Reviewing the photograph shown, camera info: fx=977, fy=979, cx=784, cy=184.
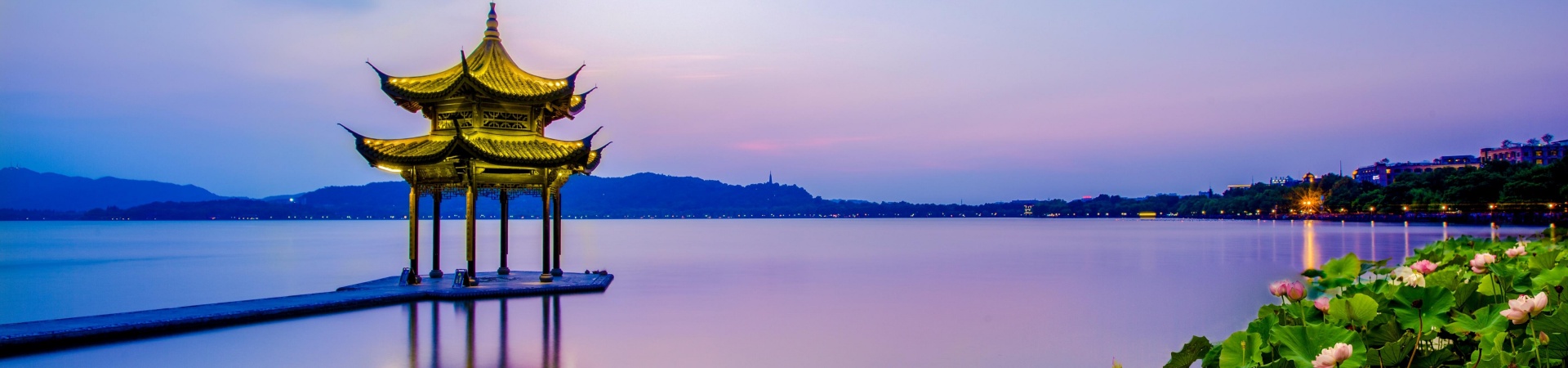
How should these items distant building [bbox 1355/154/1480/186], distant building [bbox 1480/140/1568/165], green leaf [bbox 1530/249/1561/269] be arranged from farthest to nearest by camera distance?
distant building [bbox 1355/154/1480/186]
distant building [bbox 1480/140/1568/165]
green leaf [bbox 1530/249/1561/269]

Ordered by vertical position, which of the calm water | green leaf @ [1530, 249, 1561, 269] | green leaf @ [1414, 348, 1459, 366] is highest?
green leaf @ [1530, 249, 1561, 269]

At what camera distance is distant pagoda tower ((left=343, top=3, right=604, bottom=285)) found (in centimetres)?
1474

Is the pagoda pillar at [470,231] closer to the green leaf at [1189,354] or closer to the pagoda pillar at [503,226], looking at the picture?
the pagoda pillar at [503,226]

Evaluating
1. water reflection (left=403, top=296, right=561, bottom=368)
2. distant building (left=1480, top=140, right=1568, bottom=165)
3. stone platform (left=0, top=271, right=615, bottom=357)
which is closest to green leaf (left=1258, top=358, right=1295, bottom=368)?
water reflection (left=403, top=296, right=561, bottom=368)

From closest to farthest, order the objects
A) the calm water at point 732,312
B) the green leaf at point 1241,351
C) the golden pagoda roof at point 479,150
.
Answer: the green leaf at point 1241,351
the calm water at point 732,312
the golden pagoda roof at point 479,150

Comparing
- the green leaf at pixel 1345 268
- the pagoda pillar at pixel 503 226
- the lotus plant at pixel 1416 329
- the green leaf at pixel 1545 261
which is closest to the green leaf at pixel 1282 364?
the lotus plant at pixel 1416 329

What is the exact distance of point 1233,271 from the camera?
2394 centimetres

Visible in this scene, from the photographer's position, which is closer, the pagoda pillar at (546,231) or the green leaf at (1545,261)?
the green leaf at (1545,261)

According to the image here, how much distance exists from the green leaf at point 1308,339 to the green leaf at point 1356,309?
417mm

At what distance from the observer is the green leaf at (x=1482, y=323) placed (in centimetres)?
311

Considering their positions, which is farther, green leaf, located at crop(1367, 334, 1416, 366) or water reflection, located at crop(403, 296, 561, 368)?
water reflection, located at crop(403, 296, 561, 368)

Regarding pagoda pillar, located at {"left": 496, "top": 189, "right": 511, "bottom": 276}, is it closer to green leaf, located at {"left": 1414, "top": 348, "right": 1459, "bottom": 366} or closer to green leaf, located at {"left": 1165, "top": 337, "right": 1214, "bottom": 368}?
green leaf, located at {"left": 1165, "top": 337, "right": 1214, "bottom": 368}

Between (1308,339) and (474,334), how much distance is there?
31.3 ft

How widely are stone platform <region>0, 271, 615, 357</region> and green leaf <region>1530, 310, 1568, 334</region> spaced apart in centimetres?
1137
